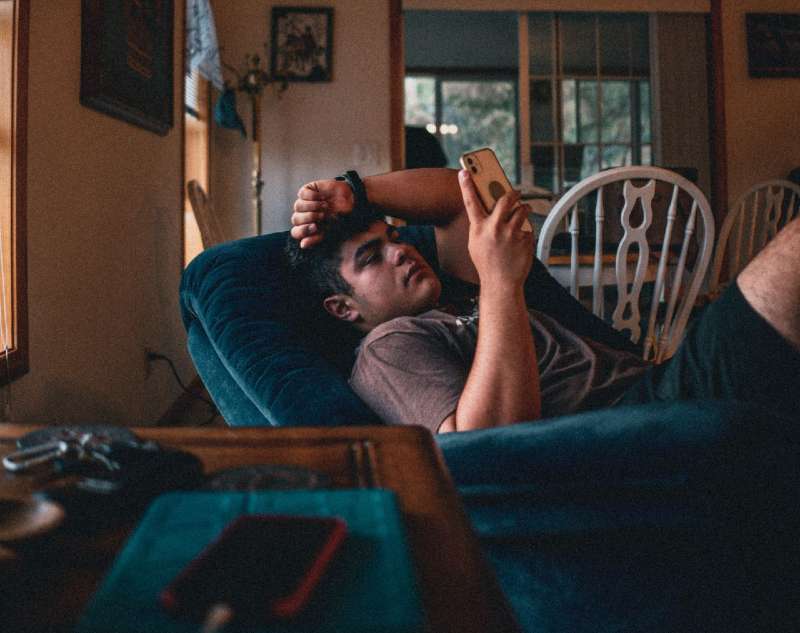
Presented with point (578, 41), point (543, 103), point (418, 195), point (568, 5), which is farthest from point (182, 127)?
point (578, 41)

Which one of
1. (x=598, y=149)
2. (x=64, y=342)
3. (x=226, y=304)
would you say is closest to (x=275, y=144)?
(x=598, y=149)

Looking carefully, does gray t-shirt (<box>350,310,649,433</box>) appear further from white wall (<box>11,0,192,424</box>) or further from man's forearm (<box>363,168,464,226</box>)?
white wall (<box>11,0,192,424</box>)

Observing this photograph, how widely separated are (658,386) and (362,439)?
0.70 metres

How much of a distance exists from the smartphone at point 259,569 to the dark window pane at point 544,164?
4.98m

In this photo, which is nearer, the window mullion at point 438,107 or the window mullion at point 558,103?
the window mullion at point 558,103

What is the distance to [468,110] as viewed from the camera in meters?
8.17

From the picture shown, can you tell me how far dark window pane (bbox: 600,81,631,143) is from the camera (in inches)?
213

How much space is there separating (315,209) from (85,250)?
1.09 metres

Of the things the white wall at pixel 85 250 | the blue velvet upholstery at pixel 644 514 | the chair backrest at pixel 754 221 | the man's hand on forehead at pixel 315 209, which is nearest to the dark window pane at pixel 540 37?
the chair backrest at pixel 754 221

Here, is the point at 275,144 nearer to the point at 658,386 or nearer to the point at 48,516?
the point at 658,386

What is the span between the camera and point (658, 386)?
1191mm

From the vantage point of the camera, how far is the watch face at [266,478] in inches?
21.5

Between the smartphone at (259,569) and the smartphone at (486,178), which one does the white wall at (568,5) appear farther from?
the smartphone at (259,569)

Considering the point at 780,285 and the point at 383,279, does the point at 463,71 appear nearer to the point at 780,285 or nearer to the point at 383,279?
the point at 383,279
